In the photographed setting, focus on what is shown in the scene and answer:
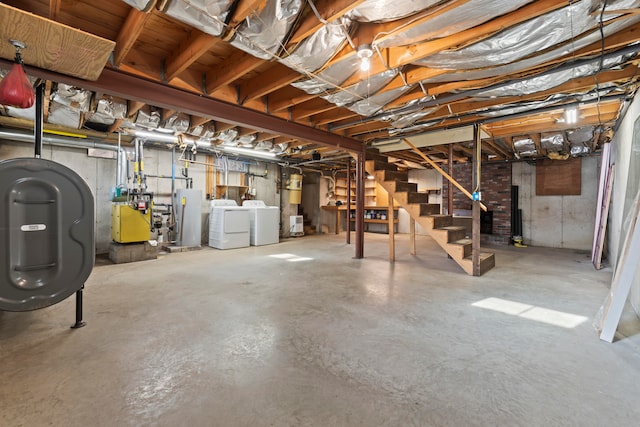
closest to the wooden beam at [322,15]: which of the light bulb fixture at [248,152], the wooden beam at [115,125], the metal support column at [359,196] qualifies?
the metal support column at [359,196]

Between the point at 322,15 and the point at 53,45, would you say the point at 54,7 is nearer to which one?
the point at 53,45

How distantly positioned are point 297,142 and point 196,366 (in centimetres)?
442

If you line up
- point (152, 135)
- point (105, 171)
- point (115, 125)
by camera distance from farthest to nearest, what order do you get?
point (105, 171) → point (152, 135) → point (115, 125)

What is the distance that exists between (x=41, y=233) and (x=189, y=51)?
5.68 ft

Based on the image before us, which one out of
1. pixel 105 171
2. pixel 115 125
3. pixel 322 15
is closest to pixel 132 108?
pixel 115 125

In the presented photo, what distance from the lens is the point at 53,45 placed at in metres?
1.78

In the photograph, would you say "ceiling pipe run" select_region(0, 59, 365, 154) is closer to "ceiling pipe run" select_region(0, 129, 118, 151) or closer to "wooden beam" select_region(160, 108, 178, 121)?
"wooden beam" select_region(160, 108, 178, 121)

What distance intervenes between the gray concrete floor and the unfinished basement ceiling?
6.88ft

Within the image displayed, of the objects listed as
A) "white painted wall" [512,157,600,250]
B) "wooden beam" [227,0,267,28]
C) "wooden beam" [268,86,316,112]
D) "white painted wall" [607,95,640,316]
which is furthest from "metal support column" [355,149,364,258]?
"white painted wall" [512,157,600,250]

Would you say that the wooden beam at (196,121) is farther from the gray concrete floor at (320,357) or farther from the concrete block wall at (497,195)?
the concrete block wall at (497,195)

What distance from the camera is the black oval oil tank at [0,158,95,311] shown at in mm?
1810

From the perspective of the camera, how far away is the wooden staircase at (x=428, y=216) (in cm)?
429

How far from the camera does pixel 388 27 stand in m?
1.90

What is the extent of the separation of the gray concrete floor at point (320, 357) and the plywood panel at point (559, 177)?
420 cm
